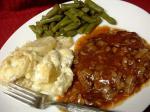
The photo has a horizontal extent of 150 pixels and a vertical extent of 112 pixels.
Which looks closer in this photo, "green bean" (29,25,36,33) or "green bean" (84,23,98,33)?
"green bean" (84,23,98,33)

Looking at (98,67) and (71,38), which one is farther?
(71,38)

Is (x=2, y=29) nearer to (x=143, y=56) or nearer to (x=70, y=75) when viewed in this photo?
(x=70, y=75)

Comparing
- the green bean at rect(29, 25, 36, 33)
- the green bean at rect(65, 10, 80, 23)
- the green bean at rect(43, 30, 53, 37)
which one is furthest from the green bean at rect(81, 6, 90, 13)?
the green bean at rect(29, 25, 36, 33)

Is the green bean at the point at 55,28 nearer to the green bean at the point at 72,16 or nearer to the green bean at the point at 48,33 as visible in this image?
the green bean at the point at 48,33

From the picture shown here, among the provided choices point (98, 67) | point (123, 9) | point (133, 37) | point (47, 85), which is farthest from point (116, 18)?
point (47, 85)

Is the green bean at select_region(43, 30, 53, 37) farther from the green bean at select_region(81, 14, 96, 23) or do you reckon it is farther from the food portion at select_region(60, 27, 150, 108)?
the food portion at select_region(60, 27, 150, 108)

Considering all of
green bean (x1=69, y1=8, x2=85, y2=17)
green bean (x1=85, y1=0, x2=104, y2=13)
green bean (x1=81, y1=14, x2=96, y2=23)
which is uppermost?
green bean (x1=85, y1=0, x2=104, y2=13)
